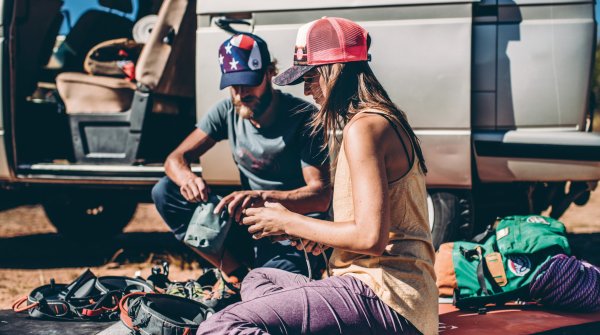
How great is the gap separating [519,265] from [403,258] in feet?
3.96

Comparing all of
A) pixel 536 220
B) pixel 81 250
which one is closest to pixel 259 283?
pixel 536 220

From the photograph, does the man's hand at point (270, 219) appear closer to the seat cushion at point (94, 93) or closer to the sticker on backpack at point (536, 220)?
the sticker on backpack at point (536, 220)

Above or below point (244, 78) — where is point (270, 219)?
below

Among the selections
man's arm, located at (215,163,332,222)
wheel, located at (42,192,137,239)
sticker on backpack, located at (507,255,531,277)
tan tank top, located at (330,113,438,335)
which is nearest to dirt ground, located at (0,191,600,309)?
wheel, located at (42,192,137,239)

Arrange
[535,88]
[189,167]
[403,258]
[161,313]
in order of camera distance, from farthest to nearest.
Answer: [535,88]
[189,167]
[161,313]
[403,258]

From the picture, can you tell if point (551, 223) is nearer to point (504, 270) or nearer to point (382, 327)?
point (504, 270)

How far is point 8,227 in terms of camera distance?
7312 mm

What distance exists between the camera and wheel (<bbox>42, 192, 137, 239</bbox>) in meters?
5.97

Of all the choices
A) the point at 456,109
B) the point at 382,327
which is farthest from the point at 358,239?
the point at 456,109

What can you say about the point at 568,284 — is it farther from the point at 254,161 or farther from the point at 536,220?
the point at 254,161

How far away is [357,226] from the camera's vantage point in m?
2.01

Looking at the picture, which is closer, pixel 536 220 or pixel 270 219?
pixel 270 219

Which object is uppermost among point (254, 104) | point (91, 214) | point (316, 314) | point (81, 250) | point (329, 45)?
point (329, 45)

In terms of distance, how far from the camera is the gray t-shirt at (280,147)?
3.31m
